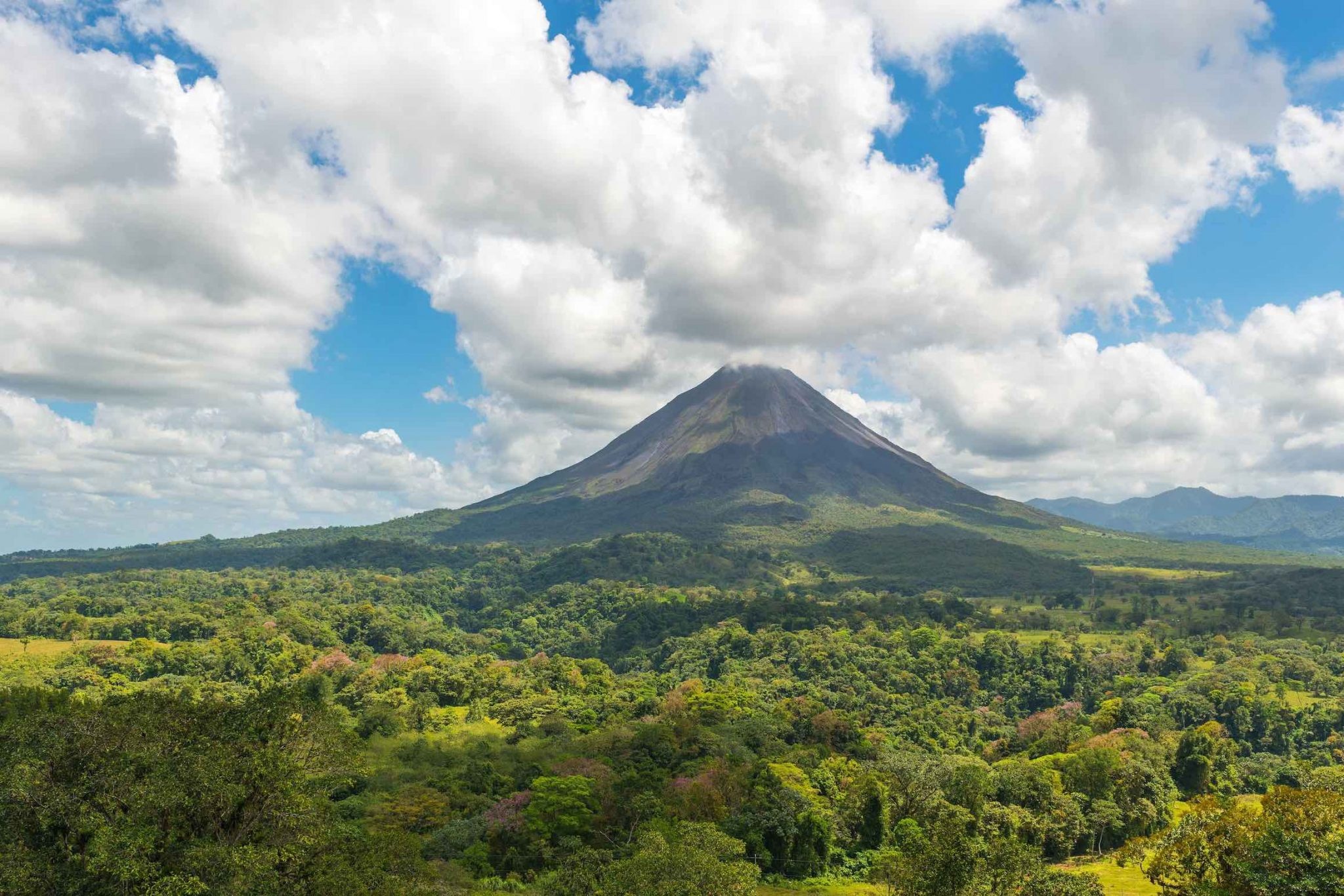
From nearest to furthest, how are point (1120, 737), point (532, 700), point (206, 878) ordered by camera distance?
point (206, 878), point (1120, 737), point (532, 700)

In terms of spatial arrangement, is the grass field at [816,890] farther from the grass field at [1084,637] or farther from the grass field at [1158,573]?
the grass field at [1158,573]

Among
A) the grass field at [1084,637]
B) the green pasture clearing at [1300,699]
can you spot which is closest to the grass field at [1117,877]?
the green pasture clearing at [1300,699]

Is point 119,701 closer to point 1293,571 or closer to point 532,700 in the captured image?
point 532,700

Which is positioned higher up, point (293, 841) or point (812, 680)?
point (293, 841)

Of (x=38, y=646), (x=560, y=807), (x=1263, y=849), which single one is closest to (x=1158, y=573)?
(x=560, y=807)

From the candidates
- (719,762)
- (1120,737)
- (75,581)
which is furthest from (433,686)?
(75,581)

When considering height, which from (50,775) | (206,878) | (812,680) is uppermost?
(50,775)
